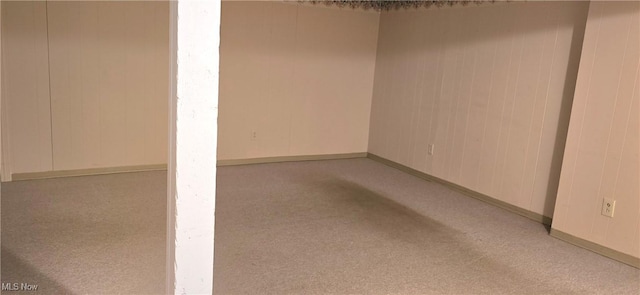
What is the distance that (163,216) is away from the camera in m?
3.47

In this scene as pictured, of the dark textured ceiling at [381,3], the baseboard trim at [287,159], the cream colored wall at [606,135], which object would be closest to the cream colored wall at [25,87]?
the baseboard trim at [287,159]

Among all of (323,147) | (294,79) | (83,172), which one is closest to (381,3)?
(294,79)

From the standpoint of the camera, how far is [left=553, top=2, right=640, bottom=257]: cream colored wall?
3057mm

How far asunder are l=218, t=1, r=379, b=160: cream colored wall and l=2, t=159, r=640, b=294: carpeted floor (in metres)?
1.08

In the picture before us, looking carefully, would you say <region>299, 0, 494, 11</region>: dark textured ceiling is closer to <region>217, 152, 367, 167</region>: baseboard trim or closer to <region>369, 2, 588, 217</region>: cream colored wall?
<region>369, 2, 588, 217</region>: cream colored wall

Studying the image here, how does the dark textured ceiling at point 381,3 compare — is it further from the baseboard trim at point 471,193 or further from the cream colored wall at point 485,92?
the baseboard trim at point 471,193

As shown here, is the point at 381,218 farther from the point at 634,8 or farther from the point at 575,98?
the point at 634,8

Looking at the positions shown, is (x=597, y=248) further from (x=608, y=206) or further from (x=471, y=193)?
(x=471, y=193)

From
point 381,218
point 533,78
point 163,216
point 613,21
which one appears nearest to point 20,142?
point 163,216

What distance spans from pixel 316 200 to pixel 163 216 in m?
1.33

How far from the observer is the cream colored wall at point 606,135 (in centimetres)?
306

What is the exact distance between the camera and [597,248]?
3277 mm

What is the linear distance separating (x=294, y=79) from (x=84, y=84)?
227 centimetres

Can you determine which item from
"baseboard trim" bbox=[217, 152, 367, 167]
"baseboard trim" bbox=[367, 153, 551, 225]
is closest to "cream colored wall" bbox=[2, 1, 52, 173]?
"baseboard trim" bbox=[217, 152, 367, 167]
